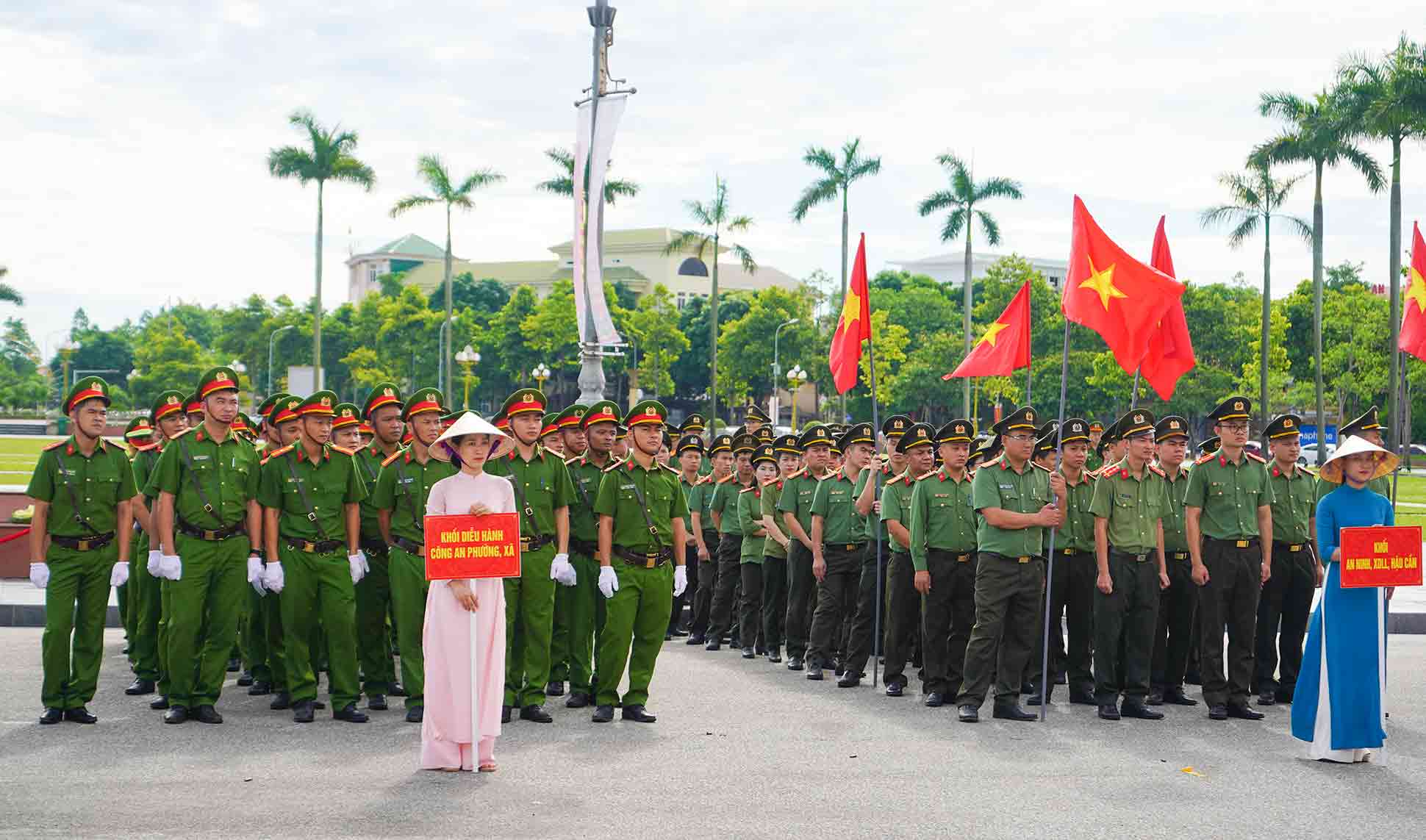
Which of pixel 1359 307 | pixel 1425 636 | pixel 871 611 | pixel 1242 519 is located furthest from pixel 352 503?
pixel 1359 307

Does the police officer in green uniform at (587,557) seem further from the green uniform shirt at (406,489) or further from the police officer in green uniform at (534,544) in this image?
the green uniform shirt at (406,489)

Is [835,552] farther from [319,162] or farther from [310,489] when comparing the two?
[319,162]

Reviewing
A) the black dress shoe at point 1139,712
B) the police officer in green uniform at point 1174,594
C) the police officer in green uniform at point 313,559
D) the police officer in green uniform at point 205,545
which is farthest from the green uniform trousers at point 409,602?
the police officer in green uniform at point 1174,594

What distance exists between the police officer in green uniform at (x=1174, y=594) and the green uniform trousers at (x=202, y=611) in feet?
20.1

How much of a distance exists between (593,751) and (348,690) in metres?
1.84

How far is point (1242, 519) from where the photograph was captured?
379 inches

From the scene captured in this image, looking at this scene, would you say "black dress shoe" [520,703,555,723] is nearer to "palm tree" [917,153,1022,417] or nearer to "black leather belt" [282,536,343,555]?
"black leather belt" [282,536,343,555]

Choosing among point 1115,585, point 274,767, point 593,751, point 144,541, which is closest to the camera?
point 274,767

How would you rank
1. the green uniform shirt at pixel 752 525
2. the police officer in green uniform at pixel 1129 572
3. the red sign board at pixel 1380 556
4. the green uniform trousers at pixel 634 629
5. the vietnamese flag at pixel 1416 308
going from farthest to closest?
the vietnamese flag at pixel 1416 308, the green uniform shirt at pixel 752 525, the police officer in green uniform at pixel 1129 572, the green uniform trousers at pixel 634 629, the red sign board at pixel 1380 556

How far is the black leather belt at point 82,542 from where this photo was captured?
28.0 feet

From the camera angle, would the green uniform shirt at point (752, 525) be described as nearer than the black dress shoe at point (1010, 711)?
No

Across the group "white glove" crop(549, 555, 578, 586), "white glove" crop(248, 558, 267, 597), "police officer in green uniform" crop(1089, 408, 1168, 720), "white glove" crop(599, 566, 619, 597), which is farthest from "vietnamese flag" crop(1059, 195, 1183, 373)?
"white glove" crop(248, 558, 267, 597)

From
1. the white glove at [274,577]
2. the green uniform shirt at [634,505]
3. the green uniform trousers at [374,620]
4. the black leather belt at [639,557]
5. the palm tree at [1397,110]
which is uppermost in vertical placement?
the palm tree at [1397,110]

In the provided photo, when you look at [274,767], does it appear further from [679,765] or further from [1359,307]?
[1359,307]
